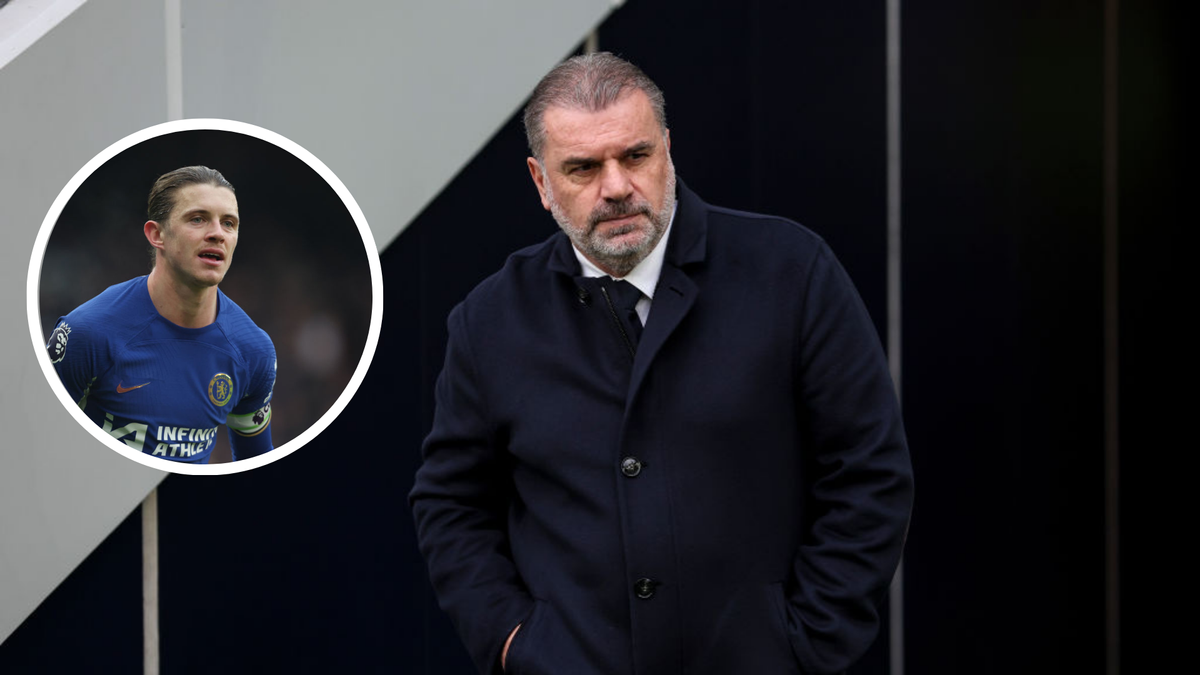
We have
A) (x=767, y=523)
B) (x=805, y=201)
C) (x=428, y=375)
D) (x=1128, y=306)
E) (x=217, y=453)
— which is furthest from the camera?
(x=1128, y=306)

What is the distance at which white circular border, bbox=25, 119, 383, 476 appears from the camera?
234cm

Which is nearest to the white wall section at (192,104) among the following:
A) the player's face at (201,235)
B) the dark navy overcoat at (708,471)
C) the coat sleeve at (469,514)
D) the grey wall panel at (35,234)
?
→ the grey wall panel at (35,234)

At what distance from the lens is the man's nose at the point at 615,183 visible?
1850 millimetres

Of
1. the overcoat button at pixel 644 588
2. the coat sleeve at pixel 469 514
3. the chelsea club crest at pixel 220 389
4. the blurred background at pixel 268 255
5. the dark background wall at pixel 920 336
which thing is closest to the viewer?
the overcoat button at pixel 644 588

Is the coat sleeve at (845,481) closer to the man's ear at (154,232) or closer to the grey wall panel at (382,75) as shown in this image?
the grey wall panel at (382,75)

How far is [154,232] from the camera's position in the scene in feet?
7.68

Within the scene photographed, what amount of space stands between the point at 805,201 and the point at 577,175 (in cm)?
119

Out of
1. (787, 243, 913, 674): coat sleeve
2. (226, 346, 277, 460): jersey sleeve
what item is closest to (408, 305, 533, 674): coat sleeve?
(787, 243, 913, 674): coat sleeve

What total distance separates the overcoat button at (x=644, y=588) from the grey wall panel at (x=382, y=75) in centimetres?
110

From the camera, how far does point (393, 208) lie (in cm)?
262

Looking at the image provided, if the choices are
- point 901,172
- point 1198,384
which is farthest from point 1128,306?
point 901,172

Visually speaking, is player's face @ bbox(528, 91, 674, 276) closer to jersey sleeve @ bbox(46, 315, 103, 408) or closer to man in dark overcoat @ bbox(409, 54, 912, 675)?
man in dark overcoat @ bbox(409, 54, 912, 675)

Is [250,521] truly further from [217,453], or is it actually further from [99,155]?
[99,155]

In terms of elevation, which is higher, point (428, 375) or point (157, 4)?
point (157, 4)
